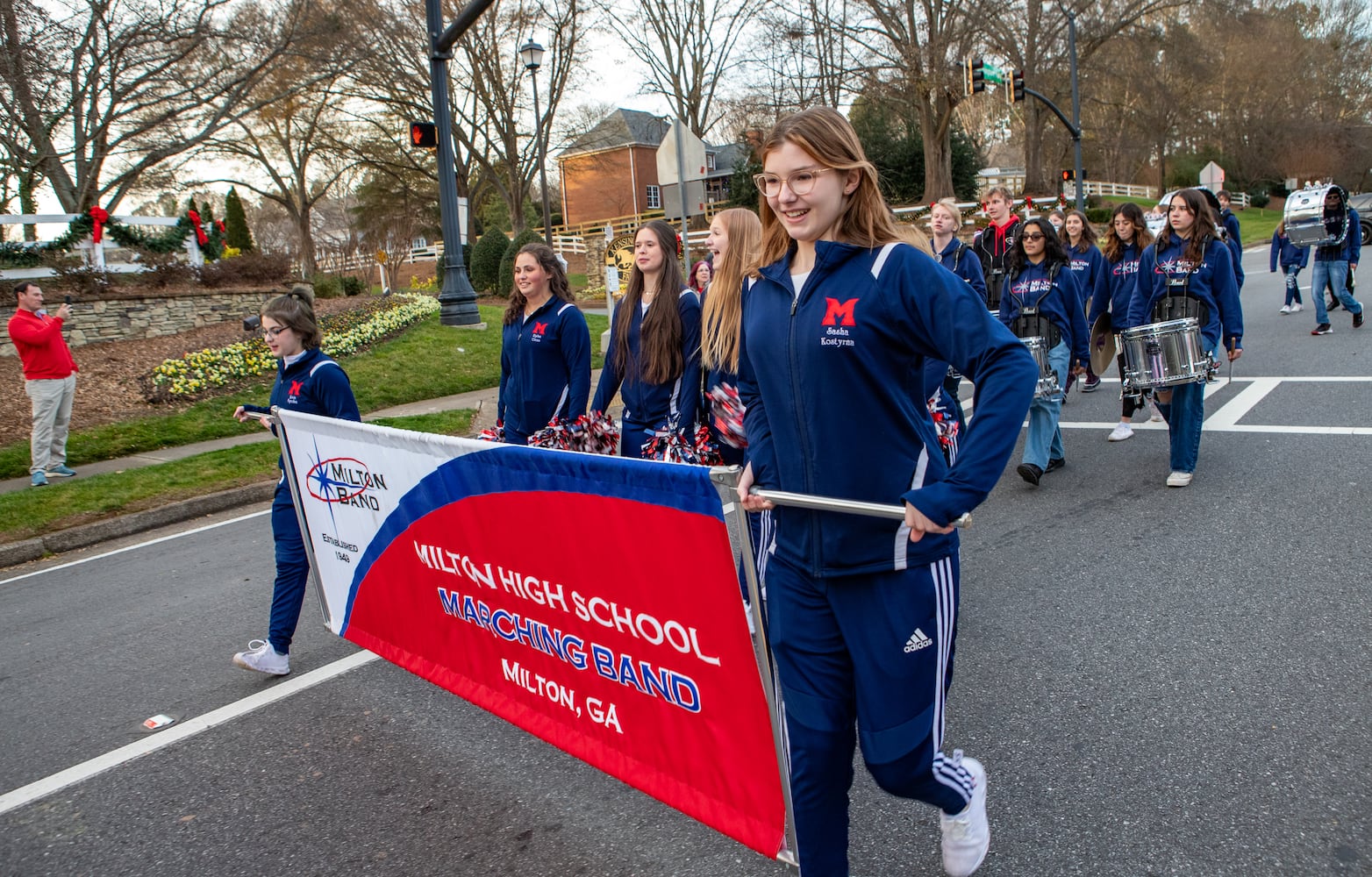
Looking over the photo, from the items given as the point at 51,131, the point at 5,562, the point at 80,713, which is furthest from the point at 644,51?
the point at 80,713

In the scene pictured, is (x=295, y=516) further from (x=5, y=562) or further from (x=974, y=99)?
(x=974, y=99)

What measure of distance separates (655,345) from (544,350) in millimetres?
784

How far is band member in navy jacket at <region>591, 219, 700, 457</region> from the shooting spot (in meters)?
4.74

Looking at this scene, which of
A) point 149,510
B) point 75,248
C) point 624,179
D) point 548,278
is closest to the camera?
point 548,278

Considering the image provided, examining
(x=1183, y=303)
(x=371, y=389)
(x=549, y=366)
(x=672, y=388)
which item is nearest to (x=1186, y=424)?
(x=1183, y=303)

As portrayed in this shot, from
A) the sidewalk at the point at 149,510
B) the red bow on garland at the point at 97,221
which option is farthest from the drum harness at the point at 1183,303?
the red bow on garland at the point at 97,221

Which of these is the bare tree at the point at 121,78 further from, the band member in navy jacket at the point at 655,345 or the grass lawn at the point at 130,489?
the band member in navy jacket at the point at 655,345

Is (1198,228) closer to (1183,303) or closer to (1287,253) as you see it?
(1183,303)

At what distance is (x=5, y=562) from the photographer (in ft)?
25.0

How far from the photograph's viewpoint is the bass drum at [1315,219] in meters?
12.5

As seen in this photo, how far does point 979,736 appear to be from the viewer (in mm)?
3500

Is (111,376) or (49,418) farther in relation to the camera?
(111,376)

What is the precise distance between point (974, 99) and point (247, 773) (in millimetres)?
57652

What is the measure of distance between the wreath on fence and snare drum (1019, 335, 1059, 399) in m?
17.6
